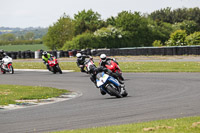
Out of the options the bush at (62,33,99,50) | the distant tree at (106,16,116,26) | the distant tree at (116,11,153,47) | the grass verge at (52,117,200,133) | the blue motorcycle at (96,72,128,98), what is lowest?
the grass verge at (52,117,200,133)

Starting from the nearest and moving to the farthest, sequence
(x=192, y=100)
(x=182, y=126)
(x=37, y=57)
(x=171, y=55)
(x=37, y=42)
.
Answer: (x=182, y=126) → (x=192, y=100) → (x=171, y=55) → (x=37, y=57) → (x=37, y=42)

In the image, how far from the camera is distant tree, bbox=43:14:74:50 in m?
119

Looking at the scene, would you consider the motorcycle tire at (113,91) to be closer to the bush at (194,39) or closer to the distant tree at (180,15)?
the bush at (194,39)

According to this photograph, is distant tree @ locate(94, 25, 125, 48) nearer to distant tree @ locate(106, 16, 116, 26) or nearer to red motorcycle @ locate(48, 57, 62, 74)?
distant tree @ locate(106, 16, 116, 26)

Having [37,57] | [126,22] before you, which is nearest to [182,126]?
[37,57]

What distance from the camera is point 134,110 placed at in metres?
11.5

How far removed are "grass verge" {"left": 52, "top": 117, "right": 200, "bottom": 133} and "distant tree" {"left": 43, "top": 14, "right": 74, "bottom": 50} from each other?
109m

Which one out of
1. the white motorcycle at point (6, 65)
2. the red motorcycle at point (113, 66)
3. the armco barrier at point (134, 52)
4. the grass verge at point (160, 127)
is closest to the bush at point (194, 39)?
the armco barrier at point (134, 52)

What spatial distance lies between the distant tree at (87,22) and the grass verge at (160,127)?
10575cm

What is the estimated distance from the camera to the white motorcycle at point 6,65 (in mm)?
30641

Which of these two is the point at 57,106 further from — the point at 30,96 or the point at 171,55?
the point at 171,55

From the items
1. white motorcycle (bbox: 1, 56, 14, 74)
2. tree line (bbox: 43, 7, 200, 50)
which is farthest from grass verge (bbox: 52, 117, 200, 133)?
tree line (bbox: 43, 7, 200, 50)

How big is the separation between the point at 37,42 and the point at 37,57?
139314 mm

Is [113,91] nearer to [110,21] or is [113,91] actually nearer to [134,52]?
[134,52]
